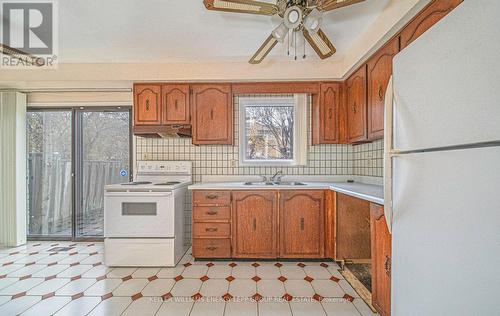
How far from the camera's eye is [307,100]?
2.98 meters

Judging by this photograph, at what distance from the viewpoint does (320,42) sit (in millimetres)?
1806

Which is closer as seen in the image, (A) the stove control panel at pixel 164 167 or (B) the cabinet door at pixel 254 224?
(B) the cabinet door at pixel 254 224

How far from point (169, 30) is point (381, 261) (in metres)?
2.67

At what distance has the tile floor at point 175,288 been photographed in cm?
170

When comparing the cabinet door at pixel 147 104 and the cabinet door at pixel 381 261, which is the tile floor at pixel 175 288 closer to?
the cabinet door at pixel 381 261

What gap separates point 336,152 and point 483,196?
97.4 inches

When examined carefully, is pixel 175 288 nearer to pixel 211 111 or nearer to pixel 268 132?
pixel 211 111

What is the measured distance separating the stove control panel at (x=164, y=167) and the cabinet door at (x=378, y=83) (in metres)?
2.24

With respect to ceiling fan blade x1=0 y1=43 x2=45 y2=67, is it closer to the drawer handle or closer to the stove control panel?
the stove control panel

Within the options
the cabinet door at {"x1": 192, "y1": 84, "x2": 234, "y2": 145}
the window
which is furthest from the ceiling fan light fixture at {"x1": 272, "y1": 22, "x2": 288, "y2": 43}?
the window

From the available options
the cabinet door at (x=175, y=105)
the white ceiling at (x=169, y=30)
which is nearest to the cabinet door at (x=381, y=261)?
the white ceiling at (x=169, y=30)

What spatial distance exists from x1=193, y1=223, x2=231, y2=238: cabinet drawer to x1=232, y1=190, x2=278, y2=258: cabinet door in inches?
3.6

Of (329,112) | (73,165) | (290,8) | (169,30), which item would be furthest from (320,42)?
(73,165)

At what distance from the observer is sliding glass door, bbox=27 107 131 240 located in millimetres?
3111
